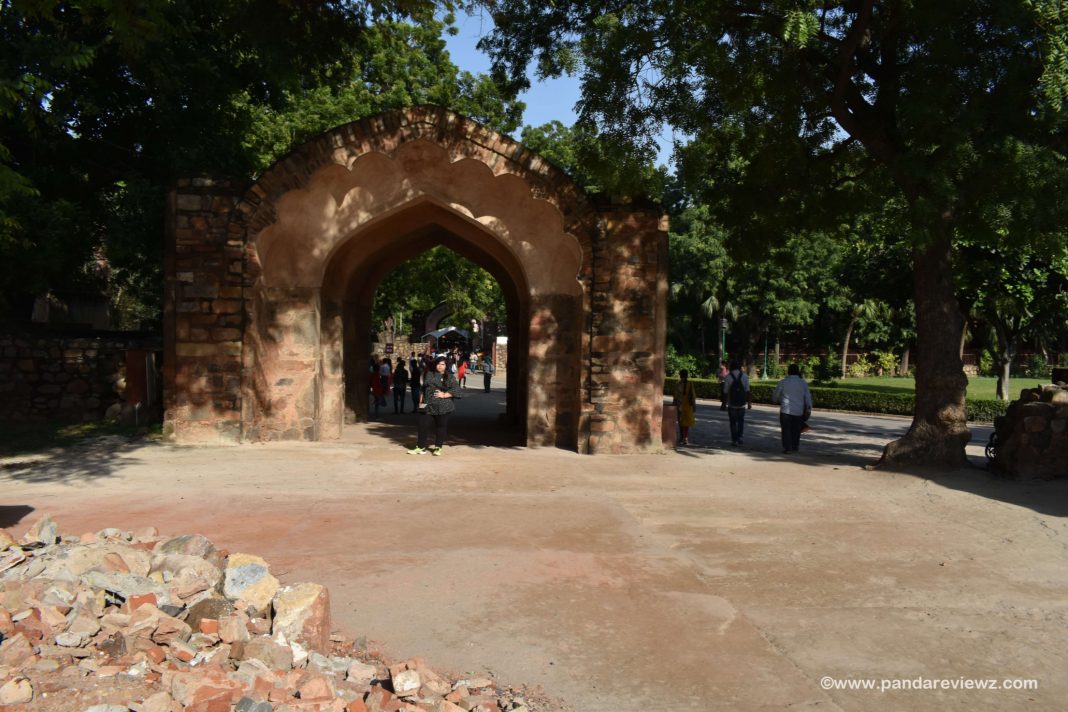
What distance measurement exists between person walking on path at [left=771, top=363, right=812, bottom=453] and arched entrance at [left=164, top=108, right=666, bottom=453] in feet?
7.91

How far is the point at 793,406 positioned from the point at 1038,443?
3.65 meters

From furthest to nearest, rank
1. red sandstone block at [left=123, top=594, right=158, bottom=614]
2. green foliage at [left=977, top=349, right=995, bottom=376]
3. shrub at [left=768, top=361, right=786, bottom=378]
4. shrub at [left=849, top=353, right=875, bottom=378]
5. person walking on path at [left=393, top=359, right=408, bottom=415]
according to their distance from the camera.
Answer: green foliage at [left=977, top=349, right=995, bottom=376] → shrub at [left=849, top=353, right=875, bottom=378] → shrub at [left=768, top=361, right=786, bottom=378] → person walking on path at [left=393, top=359, right=408, bottom=415] → red sandstone block at [left=123, top=594, right=158, bottom=614]

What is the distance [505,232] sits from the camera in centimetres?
1280

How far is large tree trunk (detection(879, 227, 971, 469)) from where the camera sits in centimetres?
Answer: 1071

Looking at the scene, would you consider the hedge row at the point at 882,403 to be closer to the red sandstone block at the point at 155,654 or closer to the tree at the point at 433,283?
the tree at the point at 433,283

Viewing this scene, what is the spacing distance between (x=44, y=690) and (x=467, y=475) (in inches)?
275

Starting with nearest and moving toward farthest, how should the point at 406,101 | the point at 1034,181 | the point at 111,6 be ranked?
the point at 111,6 → the point at 1034,181 → the point at 406,101

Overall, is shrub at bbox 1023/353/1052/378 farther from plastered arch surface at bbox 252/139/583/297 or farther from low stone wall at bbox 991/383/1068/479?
plastered arch surface at bbox 252/139/583/297

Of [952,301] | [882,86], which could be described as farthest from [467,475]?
[882,86]

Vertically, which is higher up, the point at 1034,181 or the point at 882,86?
the point at 882,86

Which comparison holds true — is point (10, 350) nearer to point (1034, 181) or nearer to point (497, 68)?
point (497, 68)

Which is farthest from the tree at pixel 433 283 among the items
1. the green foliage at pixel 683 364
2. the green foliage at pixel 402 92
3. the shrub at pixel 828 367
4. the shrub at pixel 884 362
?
the shrub at pixel 884 362

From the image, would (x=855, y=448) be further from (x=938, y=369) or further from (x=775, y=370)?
(x=775, y=370)

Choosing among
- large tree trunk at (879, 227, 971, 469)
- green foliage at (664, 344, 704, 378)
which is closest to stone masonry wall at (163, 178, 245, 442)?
large tree trunk at (879, 227, 971, 469)
